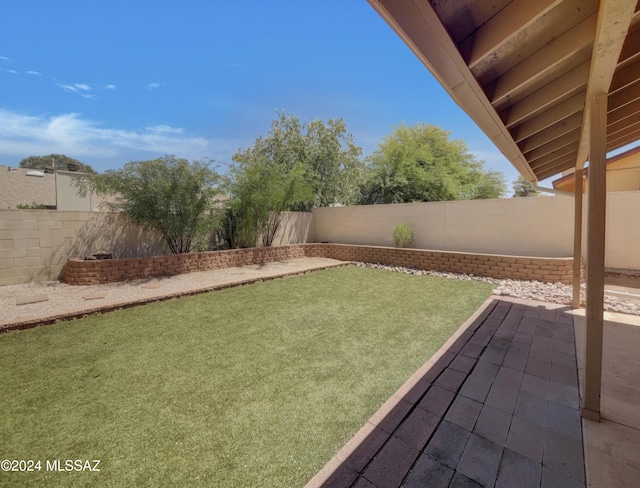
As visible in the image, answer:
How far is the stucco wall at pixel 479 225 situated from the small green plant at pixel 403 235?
284 mm

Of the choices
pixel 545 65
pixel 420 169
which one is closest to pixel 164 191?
pixel 545 65

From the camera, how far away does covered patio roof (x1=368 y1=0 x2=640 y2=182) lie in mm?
1266

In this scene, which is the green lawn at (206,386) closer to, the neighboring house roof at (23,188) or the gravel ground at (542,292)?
the gravel ground at (542,292)

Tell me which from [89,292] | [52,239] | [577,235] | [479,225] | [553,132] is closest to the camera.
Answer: [553,132]

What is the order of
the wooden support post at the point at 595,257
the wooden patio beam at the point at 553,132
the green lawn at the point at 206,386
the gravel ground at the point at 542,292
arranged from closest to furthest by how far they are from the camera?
the green lawn at the point at 206,386 < the wooden support post at the point at 595,257 < the wooden patio beam at the point at 553,132 < the gravel ground at the point at 542,292

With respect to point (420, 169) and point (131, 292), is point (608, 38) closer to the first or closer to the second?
point (131, 292)

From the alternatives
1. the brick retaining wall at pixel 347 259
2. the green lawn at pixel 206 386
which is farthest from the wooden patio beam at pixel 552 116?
the brick retaining wall at pixel 347 259

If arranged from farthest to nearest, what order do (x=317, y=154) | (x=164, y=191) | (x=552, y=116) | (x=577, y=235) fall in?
1. (x=317, y=154)
2. (x=164, y=191)
3. (x=577, y=235)
4. (x=552, y=116)

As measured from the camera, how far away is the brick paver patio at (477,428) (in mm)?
1526

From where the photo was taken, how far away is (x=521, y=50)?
5.97 ft

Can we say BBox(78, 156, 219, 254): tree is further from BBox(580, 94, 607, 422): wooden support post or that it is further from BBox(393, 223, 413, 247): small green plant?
BBox(580, 94, 607, 422): wooden support post

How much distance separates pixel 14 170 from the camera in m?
15.8

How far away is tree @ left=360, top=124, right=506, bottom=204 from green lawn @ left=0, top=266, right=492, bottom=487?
37.5ft

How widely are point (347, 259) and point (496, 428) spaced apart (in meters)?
8.15
